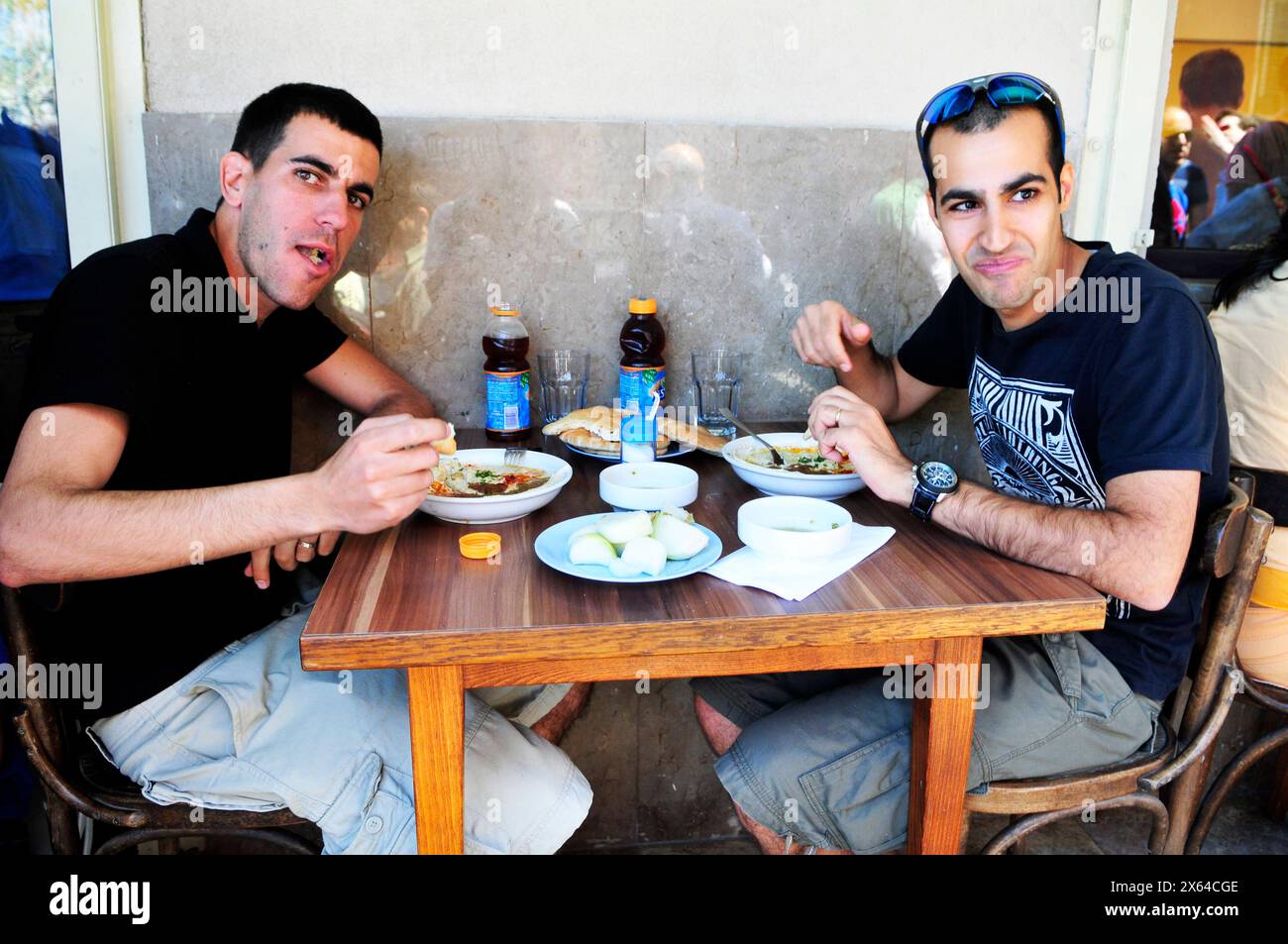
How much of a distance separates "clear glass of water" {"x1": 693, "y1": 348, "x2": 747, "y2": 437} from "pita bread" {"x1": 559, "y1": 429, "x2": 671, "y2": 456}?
0.66ft

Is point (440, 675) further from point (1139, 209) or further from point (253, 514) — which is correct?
point (1139, 209)

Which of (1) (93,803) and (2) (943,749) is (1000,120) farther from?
(1) (93,803)

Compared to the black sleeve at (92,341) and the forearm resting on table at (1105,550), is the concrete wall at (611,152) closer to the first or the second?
the black sleeve at (92,341)

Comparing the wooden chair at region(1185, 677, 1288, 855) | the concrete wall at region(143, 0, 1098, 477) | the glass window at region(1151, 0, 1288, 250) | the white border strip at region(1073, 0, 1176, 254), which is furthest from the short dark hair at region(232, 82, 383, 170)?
the glass window at region(1151, 0, 1288, 250)

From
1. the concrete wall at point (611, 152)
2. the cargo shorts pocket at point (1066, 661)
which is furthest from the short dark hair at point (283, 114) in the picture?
the cargo shorts pocket at point (1066, 661)

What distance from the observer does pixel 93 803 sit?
1.60m

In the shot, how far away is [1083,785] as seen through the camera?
5.65 ft

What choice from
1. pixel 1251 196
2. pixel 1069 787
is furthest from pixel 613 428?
pixel 1251 196

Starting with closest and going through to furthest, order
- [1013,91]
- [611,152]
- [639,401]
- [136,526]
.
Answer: [136,526], [1013,91], [639,401], [611,152]

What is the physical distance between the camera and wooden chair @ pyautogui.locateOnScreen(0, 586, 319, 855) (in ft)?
5.16

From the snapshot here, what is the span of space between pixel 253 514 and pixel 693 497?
75 centimetres

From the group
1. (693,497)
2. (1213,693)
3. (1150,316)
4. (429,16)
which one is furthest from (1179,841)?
(429,16)

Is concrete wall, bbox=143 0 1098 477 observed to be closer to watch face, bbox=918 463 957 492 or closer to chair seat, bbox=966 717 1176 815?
watch face, bbox=918 463 957 492

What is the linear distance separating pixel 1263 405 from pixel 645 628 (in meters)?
1.81
